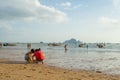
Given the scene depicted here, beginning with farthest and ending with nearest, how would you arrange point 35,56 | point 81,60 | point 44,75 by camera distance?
point 81,60, point 35,56, point 44,75

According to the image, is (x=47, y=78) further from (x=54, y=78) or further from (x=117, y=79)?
(x=117, y=79)

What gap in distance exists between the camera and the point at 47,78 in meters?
14.3

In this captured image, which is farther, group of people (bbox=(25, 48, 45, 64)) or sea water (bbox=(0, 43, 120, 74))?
group of people (bbox=(25, 48, 45, 64))

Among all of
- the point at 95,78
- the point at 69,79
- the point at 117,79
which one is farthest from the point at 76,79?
the point at 117,79

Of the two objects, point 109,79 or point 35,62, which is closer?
point 109,79

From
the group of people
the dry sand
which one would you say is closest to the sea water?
the group of people

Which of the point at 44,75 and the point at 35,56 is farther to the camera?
the point at 35,56

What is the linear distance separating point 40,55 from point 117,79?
31.8 feet

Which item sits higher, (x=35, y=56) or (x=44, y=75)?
(x=35, y=56)

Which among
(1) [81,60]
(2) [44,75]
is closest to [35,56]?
(2) [44,75]

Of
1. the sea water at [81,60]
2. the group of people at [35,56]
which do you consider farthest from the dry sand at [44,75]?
the group of people at [35,56]

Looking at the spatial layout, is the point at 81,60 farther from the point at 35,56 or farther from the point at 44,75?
the point at 44,75

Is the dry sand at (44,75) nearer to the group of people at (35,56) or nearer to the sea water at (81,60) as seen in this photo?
the sea water at (81,60)

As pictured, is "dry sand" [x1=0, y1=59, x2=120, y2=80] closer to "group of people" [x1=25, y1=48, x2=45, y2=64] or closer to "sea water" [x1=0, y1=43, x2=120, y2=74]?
"sea water" [x1=0, y1=43, x2=120, y2=74]
